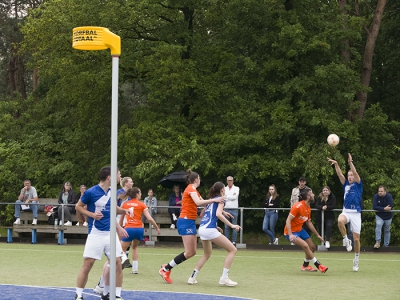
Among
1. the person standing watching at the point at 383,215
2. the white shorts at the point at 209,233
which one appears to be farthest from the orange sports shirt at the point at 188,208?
the person standing watching at the point at 383,215

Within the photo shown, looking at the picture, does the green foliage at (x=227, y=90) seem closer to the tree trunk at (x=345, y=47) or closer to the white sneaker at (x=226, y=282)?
the tree trunk at (x=345, y=47)

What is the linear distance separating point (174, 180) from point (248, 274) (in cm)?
924

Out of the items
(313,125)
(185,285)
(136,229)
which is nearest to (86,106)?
(313,125)

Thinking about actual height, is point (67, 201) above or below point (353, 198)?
below

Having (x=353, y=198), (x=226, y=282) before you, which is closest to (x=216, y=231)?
(x=226, y=282)

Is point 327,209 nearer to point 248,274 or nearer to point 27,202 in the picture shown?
point 248,274

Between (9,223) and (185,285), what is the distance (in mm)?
17169

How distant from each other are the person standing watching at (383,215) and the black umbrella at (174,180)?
20.3 ft

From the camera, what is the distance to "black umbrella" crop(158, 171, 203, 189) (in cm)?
2506

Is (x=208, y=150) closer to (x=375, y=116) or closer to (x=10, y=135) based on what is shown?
(x=375, y=116)

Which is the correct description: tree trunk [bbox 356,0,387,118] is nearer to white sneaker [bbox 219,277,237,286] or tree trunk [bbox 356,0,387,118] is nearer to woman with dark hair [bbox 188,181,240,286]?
woman with dark hair [bbox 188,181,240,286]

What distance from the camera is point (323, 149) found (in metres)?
26.6

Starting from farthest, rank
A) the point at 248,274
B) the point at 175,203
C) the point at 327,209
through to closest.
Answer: the point at 175,203
the point at 327,209
the point at 248,274

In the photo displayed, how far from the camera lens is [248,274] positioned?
16.3 m
